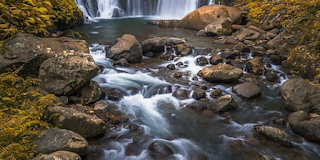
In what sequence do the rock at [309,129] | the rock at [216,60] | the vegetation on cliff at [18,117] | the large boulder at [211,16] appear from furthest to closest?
the large boulder at [211,16] < the rock at [216,60] < the rock at [309,129] < the vegetation on cliff at [18,117]

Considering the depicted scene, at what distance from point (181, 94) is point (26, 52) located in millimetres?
5025

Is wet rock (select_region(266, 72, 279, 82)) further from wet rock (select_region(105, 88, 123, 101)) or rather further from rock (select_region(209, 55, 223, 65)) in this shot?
wet rock (select_region(105, 88, 123, 101))

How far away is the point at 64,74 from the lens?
270 inches

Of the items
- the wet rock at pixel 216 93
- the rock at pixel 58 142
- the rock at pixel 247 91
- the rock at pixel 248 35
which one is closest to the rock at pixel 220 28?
the rock at pixel 248 35

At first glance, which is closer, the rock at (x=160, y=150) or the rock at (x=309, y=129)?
the rock at (x=160, y=150)

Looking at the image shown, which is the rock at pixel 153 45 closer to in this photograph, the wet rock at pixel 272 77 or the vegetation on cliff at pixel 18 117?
the wet rock at pixel 272 77

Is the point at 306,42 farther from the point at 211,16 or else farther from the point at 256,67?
the point at 211,16

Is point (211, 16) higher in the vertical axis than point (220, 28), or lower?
higher

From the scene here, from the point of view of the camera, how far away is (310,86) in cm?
744

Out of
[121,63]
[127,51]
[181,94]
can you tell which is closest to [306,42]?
[181,94]

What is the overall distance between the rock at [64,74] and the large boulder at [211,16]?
44.7ft

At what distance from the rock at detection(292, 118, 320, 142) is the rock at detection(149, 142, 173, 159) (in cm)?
340

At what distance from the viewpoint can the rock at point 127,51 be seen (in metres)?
11.2

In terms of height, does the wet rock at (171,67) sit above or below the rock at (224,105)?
above
